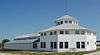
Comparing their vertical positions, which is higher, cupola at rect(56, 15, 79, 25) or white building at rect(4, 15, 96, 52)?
cupola at rect(56, 15, 79, 25)

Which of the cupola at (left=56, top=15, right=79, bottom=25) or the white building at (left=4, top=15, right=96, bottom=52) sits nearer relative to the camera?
the white building at (left=4, top=15, right=96, bottom=52)

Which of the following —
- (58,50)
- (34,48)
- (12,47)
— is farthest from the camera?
(12,47)

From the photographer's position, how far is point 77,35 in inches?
2163

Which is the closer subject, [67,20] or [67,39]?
[67,39]

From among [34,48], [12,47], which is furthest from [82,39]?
[12,47]

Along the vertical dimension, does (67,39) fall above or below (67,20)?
below

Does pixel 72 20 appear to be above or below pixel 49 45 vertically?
above

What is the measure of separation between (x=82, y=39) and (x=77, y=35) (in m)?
1.44

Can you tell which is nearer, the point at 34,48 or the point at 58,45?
the point at 58,45

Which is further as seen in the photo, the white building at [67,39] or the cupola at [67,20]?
the cupola at [67,20]

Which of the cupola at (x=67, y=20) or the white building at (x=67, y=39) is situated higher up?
the cupola at (x=67, y=20)

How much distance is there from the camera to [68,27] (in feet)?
183

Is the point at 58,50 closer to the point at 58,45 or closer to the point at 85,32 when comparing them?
the point at 58,45

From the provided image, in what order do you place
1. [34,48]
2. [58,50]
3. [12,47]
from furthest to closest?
[12,47] → [34,48] → [58,50]
